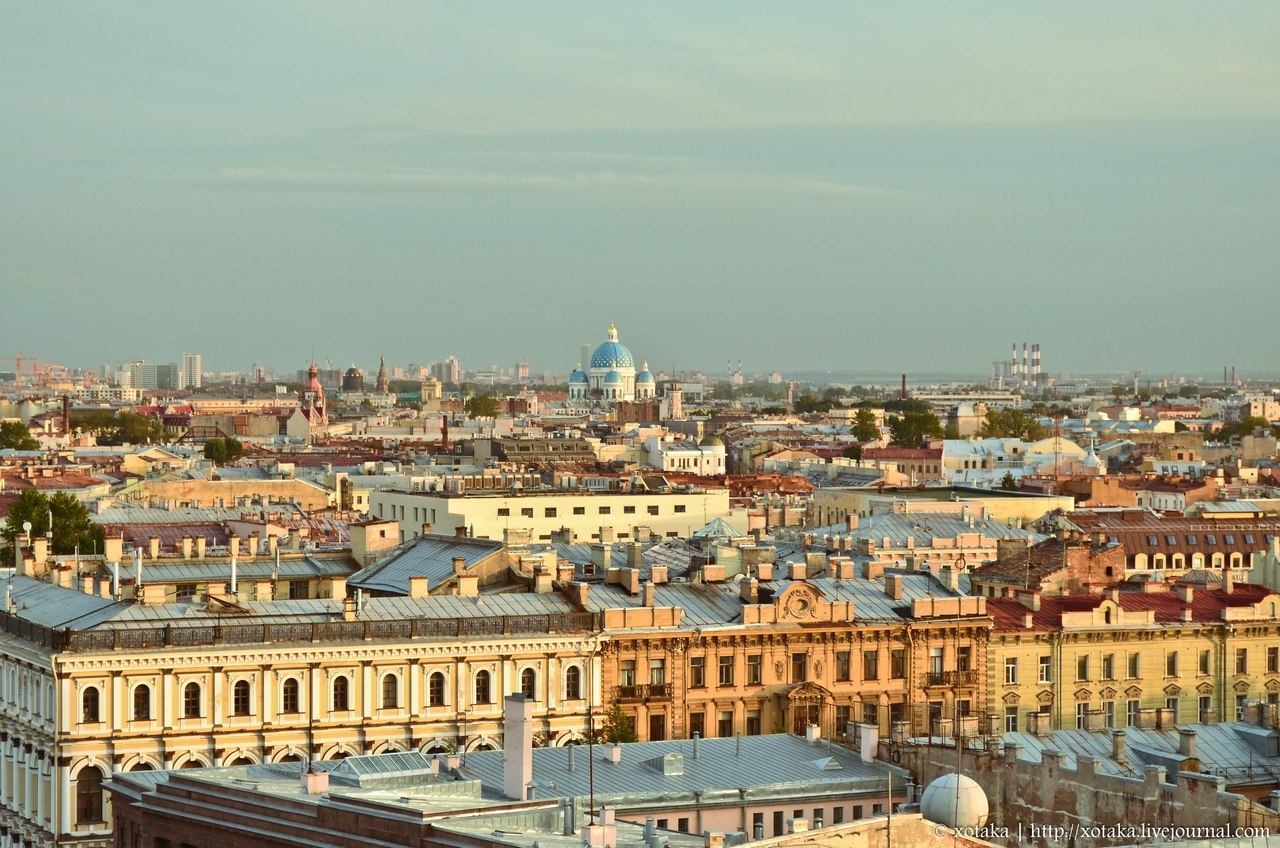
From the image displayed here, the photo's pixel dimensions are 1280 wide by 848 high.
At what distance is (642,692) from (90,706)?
10817 mm

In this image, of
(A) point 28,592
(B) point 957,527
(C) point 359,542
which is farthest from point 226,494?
(A) point 28,592

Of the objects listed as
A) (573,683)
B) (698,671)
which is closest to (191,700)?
(573,683)

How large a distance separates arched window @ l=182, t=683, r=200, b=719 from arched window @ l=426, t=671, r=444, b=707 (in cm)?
435

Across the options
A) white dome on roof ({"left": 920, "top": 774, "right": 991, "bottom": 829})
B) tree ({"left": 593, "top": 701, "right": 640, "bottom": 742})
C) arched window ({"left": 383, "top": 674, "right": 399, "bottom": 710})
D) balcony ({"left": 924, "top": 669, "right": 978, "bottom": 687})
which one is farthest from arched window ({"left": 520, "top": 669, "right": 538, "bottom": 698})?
white dome on roof ({"left": 920, "top": 774, "right": 991, "bottom": 829})

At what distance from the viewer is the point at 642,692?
4909 centimetres

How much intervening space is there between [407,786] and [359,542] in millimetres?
29912

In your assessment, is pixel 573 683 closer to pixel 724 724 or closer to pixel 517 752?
pixel 724 724

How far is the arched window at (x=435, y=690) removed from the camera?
154 ft

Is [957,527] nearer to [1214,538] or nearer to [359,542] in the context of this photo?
[1214,538]

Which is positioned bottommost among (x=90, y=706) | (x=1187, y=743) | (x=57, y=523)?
(x=57, y=523)

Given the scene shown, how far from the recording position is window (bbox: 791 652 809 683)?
50656mm

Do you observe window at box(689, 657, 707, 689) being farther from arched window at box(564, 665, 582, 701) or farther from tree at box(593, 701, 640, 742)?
arched window at box(564, 665, 582, 701)

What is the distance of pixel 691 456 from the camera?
16675cm

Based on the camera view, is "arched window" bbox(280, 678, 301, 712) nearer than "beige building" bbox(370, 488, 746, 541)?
Yes
